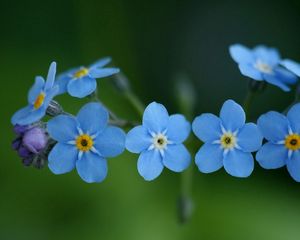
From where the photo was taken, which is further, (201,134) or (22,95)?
(22,95)

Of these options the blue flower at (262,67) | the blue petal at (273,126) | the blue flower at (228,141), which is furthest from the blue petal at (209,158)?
the blue flower at (262,67)

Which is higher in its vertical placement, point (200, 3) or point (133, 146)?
point (133, 146)

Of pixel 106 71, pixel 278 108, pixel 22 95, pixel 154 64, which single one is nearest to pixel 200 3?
pixel 154 64

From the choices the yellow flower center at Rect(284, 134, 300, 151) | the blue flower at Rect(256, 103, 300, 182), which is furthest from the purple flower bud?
the yellow flower center at Rect(284, 134, 300, 151)

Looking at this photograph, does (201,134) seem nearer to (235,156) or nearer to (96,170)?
(235,156)

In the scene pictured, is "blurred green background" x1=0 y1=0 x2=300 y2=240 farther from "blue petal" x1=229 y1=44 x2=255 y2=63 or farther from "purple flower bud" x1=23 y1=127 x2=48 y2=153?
"purple flower bud" x1=23 y1=127 x2=48 y2=153
